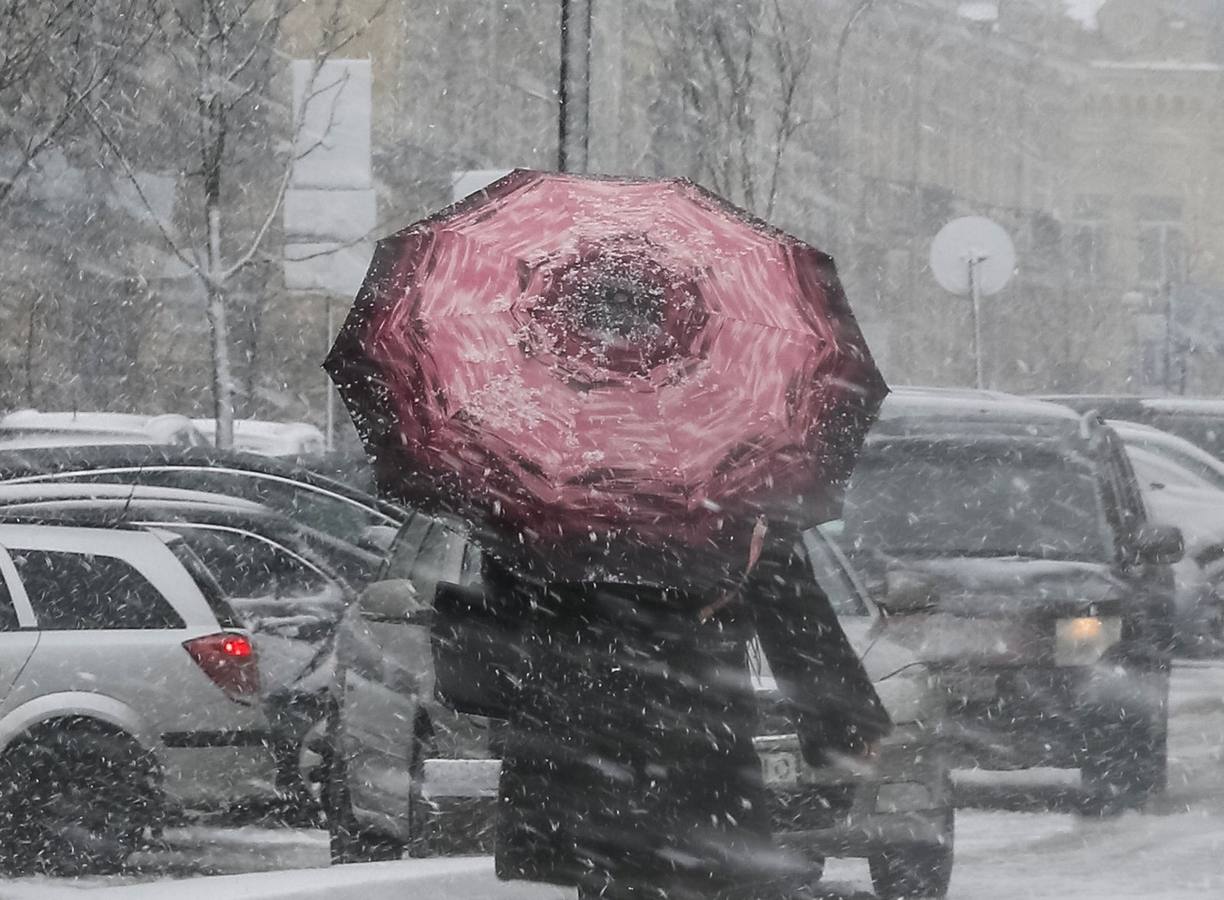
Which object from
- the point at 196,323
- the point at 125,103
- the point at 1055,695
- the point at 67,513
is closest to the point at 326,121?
the point at 125,103

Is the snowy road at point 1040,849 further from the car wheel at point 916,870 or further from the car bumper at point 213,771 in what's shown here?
the car bumper at point 213,771

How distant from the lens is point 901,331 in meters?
46.7

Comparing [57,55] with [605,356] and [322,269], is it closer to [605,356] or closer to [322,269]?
[322,269]

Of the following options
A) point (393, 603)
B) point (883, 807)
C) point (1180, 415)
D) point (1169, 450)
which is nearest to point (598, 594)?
point (883, 807)

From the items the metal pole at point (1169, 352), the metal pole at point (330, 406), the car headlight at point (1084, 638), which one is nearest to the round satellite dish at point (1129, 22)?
the metal pole at point (1169, 352)

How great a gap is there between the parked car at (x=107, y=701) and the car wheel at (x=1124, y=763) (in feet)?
9.96

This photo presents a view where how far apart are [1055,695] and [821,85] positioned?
34.6 m

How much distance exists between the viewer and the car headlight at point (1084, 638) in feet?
28.0

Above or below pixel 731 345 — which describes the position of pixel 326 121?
above

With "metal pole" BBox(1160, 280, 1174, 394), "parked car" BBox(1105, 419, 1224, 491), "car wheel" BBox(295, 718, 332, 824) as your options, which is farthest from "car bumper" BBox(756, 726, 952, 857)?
"metal pole" BBox(1160, 280, 1174, 394)

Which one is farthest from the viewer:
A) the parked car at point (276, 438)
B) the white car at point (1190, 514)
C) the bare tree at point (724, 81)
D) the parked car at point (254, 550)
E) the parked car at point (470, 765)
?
the bare tree at point (724, 81)

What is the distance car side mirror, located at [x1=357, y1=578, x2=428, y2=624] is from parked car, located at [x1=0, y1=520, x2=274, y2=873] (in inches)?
34.5

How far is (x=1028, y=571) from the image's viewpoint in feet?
28.8

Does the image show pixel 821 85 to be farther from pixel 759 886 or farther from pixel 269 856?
pixel 759 886
